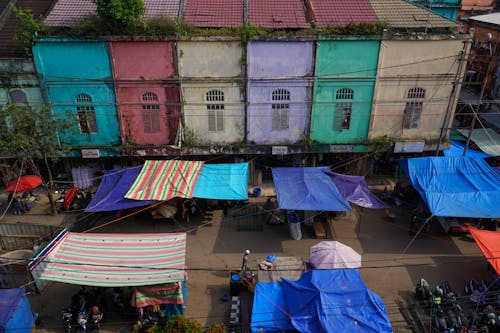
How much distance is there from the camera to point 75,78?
20.2 m

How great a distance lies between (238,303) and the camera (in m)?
14.2

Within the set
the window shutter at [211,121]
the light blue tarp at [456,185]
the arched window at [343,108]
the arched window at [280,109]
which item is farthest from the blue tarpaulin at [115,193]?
the light blue tarp at [456,185]

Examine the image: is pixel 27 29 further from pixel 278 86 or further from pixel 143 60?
pixel 278 86

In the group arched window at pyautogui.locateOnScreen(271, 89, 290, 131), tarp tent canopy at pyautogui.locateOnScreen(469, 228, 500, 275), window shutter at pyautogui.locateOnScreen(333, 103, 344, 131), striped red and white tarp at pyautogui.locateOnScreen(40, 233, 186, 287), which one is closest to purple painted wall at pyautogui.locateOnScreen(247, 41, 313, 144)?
arched window at pyautogui.locateOnScreen(271, 89, 290, 131)

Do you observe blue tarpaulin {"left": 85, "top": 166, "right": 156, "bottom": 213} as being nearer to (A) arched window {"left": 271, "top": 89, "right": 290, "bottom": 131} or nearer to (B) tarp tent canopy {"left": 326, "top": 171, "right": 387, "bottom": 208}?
(A) arched window {"left": 271, "top": 89, "right": 290, "bottom": 131}

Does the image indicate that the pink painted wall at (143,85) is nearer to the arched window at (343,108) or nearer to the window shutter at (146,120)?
the window shutter at (146,120)

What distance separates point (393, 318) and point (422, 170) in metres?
8.02

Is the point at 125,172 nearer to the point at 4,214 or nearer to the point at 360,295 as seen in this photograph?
the point at 4,214

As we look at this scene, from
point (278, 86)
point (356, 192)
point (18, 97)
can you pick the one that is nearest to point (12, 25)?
point (18, 97)

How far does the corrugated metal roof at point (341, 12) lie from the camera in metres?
21.5

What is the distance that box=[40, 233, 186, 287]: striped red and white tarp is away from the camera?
12.5m

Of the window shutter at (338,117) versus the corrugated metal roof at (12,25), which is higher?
the corrugated metal roof at (12,25)

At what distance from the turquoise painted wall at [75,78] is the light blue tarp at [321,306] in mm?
13250

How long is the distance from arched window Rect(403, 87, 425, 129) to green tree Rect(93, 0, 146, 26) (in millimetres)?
14698
